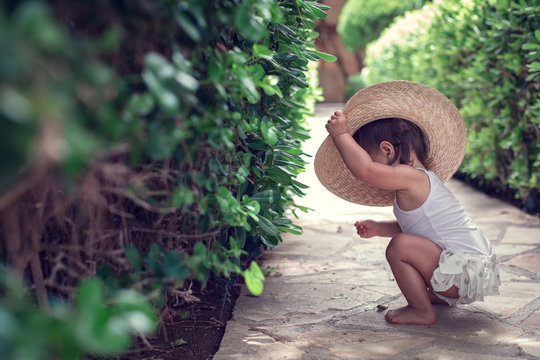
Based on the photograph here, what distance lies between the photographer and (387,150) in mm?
2582

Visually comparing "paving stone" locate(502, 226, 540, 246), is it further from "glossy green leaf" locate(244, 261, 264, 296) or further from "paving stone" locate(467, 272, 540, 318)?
"glossy green leaf" locate(244, 261, 264, 296)

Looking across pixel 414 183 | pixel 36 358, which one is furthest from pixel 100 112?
pixel 414 183

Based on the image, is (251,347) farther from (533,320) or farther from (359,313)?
(533,320)

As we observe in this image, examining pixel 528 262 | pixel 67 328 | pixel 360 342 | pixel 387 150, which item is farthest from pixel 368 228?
pixel 67 328

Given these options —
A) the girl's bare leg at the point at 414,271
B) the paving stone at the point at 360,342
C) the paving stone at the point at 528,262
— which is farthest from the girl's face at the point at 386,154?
the paving stone at the point at 528,262

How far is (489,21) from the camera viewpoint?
4.50 metres

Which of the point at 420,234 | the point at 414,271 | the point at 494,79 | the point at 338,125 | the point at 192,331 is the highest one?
the point at 494,79

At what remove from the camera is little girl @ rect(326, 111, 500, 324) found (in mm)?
2393

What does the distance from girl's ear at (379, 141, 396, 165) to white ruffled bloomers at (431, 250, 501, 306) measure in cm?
48

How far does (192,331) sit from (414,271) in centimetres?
98

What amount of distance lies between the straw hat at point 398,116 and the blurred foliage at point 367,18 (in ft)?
42.6

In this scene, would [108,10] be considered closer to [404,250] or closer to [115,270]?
[115,270]

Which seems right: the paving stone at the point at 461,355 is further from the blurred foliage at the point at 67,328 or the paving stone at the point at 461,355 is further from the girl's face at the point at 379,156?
the blurred foliage at the point at 67,328

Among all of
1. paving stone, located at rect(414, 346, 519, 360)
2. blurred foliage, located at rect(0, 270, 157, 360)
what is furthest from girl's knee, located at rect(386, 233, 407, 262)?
blurred foliage, located at rect(0, 270, 157, 360)
